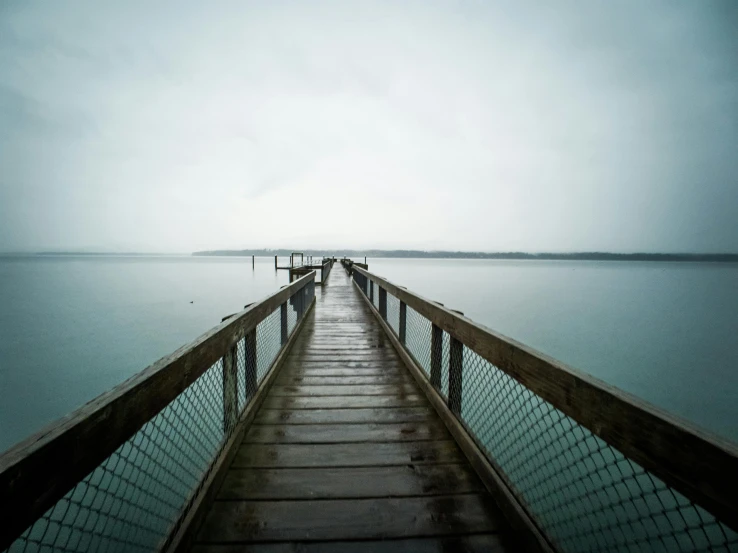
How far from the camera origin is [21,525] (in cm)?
93

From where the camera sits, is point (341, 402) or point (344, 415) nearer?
point (344, 415)

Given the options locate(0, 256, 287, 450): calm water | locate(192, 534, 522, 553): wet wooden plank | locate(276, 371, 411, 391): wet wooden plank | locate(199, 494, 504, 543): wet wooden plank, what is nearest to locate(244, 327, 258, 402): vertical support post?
locate(276, 371, 411, 391): wet wooden plank

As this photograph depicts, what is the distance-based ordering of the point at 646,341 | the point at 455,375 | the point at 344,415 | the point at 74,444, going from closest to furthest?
the point at 74,444, the point at 455,375, the point at 344,415, the point at 646,341

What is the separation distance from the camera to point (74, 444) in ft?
3.40

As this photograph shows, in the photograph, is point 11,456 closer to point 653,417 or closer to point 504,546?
point 653,417

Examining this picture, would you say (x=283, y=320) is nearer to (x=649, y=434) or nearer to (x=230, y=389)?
(x=230, y=389)

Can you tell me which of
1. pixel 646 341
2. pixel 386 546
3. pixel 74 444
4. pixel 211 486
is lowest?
pixel 646 341

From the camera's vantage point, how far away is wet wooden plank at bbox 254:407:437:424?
112 inches

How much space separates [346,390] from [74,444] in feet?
8.69

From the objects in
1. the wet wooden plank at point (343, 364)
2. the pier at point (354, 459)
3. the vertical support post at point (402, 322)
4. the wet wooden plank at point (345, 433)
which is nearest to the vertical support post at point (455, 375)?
the pier at point (354, 459)

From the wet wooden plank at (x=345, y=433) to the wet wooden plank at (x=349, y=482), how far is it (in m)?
0.34

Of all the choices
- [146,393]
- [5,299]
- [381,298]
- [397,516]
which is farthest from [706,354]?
[5,299]

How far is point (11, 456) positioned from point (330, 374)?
3.17 metres

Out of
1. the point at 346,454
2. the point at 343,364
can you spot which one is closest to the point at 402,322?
the point at 343,364
